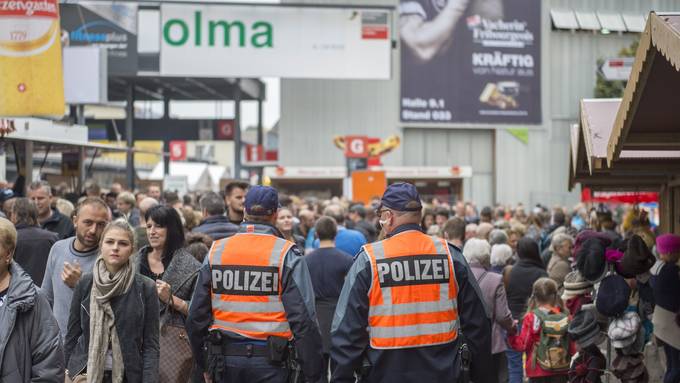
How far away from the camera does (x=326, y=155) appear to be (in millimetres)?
45125

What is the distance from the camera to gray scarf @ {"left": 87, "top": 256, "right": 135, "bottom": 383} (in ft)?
17.7

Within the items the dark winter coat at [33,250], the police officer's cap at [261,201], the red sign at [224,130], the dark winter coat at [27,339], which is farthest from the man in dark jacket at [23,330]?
the red sign at [224,130]

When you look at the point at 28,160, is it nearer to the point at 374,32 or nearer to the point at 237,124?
the point at 237,124

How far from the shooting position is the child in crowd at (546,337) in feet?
28.2

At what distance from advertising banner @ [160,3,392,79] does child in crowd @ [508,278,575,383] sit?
91.7ft

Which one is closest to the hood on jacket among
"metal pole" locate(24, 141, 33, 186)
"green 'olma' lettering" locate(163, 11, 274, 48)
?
"metal pole" locate(24, 141, 33, 186)

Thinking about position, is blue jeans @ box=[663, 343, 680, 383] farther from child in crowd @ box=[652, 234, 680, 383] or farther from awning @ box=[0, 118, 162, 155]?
awning @ box=[0, 118, 162, 155]

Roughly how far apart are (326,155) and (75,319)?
3965 cm

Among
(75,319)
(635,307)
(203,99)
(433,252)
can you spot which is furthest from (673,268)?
(203,99)

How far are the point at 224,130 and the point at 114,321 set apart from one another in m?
33.1

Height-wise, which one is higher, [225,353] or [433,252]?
[433,252]

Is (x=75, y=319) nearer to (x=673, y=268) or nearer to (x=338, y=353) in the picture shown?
(x=338, y=353)

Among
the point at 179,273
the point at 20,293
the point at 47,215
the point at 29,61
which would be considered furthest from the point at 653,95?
the point at 29,61

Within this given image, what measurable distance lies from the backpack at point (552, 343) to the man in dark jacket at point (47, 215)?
4.47 metres
